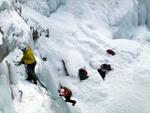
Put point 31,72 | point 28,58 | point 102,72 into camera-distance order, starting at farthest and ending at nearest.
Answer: point 102,72
point 31,72
point 28,58

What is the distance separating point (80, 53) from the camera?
2080 centimetres

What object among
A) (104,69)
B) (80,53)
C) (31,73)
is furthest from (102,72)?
(31,73)

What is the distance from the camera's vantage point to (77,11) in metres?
23.4

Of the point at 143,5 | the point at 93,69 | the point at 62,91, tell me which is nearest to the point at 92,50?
the point at 93,69

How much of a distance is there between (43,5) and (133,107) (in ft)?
23.1

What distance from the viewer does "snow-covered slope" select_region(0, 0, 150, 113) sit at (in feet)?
47.9

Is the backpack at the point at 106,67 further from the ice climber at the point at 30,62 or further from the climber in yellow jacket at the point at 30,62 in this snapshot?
the climber in yellow jacket at the point at 30,62

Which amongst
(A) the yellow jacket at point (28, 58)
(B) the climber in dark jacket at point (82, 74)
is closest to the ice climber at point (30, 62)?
(A) the yellow jacket at point (28, 58)

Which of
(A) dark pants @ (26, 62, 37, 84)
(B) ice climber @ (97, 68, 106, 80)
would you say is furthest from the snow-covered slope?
(A) dark pants @ (26, 62, 37, 84)

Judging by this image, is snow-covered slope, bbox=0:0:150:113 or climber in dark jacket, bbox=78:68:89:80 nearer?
snow-covered slope, bbox=0:0:150:113

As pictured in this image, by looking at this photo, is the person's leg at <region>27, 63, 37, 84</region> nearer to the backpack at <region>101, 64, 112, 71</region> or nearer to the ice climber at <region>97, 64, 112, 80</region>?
the ice climber at <region>97, 64, 112, 80</region>

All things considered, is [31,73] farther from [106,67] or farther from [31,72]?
[106,67]

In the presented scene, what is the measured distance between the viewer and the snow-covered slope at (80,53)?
14594 millimetres

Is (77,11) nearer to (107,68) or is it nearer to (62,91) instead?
(107,68)
